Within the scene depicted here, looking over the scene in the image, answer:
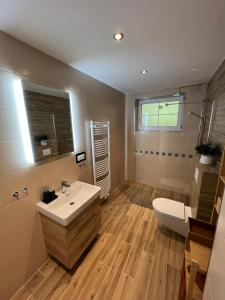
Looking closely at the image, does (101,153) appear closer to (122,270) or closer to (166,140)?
(166,140)

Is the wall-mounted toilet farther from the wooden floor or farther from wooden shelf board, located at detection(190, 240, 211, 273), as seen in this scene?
wooden shelf board, located at detection(190, 240, 211, 273)

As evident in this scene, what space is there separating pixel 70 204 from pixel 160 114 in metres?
2.45

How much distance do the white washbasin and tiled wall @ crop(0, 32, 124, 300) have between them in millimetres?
129

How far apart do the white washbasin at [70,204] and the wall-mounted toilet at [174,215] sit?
98 centimetres

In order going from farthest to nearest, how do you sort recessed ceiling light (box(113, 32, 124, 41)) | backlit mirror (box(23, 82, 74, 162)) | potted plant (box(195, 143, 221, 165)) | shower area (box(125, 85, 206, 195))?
shower area (box(125, 85, 206, 195)) → potted plant (box(195, 143, 221, 165)) → backlit mirror (box(23, 82, 74, 162)) → recessed ceiling light (box(113, 32, 124, 41))

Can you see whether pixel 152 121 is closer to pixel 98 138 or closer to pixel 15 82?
pixel 98 138

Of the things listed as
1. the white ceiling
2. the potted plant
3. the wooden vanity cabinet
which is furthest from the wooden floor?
the white ceiling

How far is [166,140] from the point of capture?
9.50ft

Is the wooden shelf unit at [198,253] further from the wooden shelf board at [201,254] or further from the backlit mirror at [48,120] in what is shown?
the backlit mirror at [48,120]

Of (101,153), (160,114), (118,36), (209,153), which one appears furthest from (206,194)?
(160,114)

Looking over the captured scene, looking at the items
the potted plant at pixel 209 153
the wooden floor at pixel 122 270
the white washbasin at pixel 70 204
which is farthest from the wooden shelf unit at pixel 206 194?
the white washbasin at pixel 70 204

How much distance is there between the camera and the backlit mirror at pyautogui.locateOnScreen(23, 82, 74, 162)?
130 centimetres

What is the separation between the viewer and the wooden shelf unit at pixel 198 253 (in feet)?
2.98

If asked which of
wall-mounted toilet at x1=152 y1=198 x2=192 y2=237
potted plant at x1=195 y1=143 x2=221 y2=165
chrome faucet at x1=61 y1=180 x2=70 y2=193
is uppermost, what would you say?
potted plant at x1=195 y1=143 x2=221 y2=165
